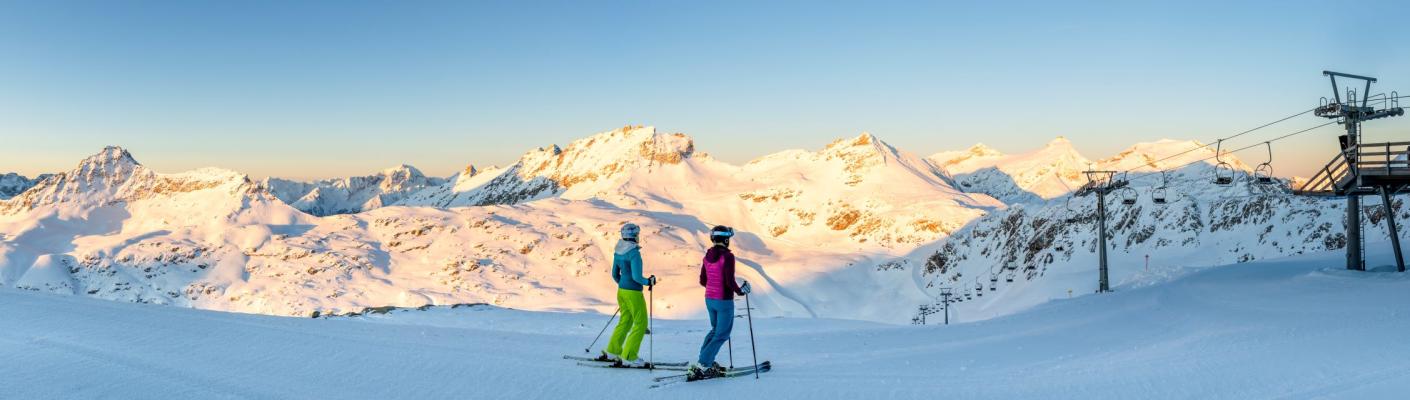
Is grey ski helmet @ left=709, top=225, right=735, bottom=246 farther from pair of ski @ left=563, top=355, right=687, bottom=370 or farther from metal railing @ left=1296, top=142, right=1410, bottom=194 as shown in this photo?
metal railing @ left=1296, top=142, right=1410, bottom=194

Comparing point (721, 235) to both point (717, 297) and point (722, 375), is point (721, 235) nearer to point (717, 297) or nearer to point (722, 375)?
point (717, 297)

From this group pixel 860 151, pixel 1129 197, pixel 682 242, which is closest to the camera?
pixel 1129 197

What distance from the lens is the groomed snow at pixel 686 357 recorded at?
27.2 ft

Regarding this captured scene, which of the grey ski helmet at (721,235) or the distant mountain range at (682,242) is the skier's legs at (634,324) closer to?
the grey ski helmet at (721,235)

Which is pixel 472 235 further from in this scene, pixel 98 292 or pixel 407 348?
pixel 407 348

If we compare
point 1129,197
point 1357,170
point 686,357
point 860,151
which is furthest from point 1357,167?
point 860,151

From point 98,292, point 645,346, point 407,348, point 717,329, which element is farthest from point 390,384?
point 98,292

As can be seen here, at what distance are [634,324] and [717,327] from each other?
1.20m

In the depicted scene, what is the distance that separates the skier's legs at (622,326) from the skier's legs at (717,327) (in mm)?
1146

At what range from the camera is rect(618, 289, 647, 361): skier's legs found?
35.2 feet

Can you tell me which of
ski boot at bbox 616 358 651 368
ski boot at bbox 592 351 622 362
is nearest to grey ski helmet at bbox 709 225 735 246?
ski boot at bbox 616 358 651 368

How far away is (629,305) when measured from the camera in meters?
10.9

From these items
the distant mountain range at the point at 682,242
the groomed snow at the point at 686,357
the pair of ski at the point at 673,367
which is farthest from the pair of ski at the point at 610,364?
the distant mountain range at the point at 682,242

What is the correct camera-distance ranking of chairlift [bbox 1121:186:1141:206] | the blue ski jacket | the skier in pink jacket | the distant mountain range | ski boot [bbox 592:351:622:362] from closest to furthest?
the skier in pink jacket < the blue ski jacket < ski boot [bbox 592:351:622:362] < chairlift [bbox 1121:186:1141:206] < the distant mountain range
